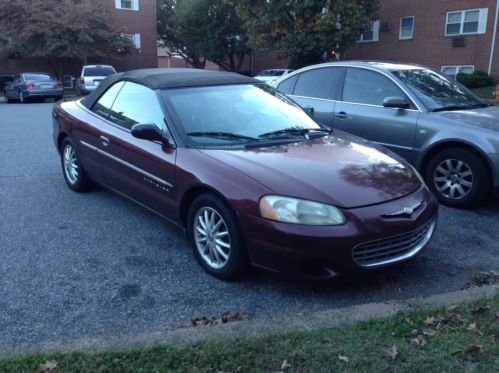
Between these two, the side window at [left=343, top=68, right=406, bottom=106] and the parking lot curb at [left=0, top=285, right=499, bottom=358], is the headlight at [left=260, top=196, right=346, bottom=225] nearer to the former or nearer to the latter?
the parking lot curb at [left=0, top=285, right=499, bottom=358]

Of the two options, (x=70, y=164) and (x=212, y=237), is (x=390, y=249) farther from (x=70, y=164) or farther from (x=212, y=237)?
(x=70, y=164)

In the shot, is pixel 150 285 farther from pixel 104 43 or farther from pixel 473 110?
pixel 104 43

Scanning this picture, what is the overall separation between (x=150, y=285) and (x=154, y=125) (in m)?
1.33

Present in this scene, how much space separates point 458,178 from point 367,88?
1700mm

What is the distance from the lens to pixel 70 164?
6309 millimetres

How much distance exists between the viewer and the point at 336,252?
3428 mm

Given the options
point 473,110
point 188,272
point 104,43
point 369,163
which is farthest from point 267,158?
point 104,43

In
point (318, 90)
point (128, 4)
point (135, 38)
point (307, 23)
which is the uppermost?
point (128, 4)

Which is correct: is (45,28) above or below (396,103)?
above

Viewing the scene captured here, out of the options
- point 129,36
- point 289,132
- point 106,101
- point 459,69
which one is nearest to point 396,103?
point 289,132

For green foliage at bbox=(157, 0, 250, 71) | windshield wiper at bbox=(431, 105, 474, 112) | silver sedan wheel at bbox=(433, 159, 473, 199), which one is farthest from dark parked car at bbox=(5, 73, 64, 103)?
silver sedan wheel at bbox=(433, 159, 473, 199)

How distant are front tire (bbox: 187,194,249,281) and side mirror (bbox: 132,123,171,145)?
0.66 metres

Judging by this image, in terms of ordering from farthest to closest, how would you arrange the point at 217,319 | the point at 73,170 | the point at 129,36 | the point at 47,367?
the point at 129,36 → the point at 73,170 → the point at 217,319 → the point at 47,367

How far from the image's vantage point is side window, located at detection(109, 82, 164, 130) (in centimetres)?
468
